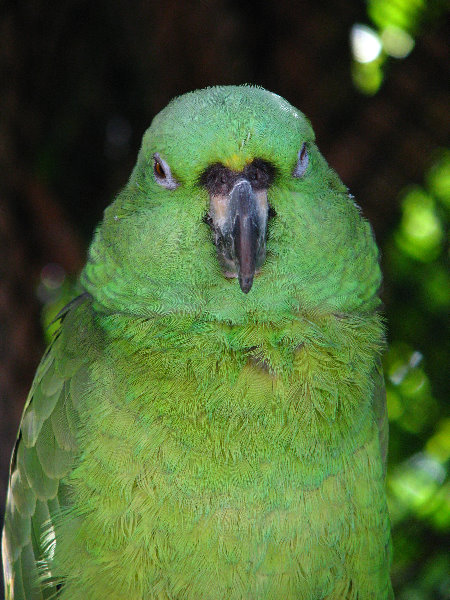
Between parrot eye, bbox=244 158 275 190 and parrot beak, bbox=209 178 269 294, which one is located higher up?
parrot eye, bbox=244 158 275 190

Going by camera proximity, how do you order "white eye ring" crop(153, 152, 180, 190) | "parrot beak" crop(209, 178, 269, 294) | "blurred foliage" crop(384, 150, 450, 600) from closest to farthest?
"parrot beak" crop(209, 178, 269, 294) < "white eye ring" crop(153, 152, 180, 190) < "blurred foliage" crop(384, 150, 450, 600)

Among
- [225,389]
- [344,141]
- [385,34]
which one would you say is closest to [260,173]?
[225,389]

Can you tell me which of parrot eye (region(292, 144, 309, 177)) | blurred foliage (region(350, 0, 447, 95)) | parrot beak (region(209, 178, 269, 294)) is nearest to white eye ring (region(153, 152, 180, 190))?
parrot beak (region(209, 178, 269, 294))

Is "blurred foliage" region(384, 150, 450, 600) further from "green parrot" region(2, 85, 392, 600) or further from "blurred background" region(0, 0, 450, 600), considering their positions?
"green parrot" region(2, 85, 392, 600)

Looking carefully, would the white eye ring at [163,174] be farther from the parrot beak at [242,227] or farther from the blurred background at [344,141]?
the blurred background at [344,141]

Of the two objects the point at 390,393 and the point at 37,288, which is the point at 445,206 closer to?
the point at 390,393

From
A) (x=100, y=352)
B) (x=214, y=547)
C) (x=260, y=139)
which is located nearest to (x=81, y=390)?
(x=100, y=352)
